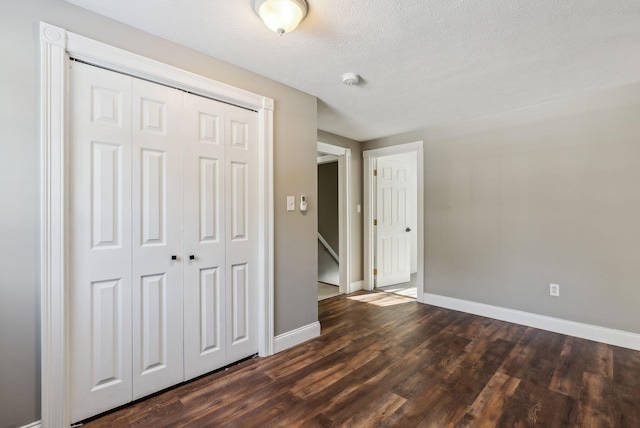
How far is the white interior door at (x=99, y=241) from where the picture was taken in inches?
61.0

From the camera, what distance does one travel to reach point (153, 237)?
181 cm

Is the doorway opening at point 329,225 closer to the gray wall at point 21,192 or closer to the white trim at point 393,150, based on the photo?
the white trim at point 393,150

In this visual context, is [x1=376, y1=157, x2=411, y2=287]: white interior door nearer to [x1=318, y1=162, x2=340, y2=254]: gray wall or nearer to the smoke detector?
[x1=318, y1=162, x2=340, y2=254]: gray wall

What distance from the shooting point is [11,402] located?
1383 mm

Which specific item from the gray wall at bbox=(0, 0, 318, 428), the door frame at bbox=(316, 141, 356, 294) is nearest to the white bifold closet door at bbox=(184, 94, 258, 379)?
the gray wall at bbox=(0, 0, 318, 428)

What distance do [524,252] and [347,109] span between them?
2.46 metres

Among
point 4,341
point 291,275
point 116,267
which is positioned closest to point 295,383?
point 291,275

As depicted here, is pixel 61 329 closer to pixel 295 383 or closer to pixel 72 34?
pixel 295 383

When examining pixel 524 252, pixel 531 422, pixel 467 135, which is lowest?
pixel 531 422

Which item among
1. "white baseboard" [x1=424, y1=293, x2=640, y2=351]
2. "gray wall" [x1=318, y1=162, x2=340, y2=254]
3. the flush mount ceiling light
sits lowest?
"white baseboard" [x1=424, y1=293, x2=640, y2=351]

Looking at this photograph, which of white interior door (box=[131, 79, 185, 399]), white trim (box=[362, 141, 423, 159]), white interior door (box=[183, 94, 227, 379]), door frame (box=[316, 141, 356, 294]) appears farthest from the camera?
door frame (box=[316, 141, 356, 294])

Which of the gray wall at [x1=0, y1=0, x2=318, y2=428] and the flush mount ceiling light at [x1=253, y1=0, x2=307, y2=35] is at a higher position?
the flush mount ceiling light at [x1=253, y1=0, x2=307, y2=35]

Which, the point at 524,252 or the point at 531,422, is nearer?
the point at 531,422

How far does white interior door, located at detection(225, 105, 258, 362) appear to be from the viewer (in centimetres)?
217
